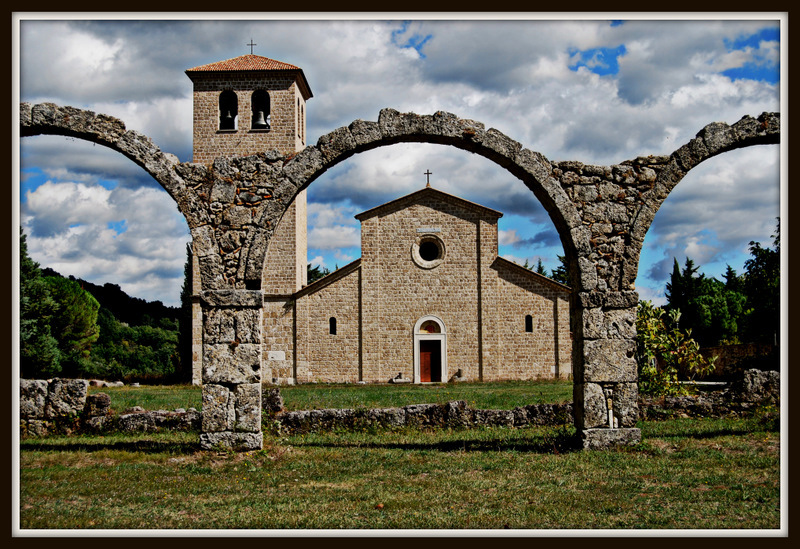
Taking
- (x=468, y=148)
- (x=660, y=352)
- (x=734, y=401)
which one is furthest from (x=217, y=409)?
(x=734, y=401)

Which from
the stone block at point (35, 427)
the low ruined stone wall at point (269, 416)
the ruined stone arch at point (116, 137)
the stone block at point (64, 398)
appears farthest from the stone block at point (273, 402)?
the ruined stone arch at point (116, 137)

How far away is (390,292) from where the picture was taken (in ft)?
96.2

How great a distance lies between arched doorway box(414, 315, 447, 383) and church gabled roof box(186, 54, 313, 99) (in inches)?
461

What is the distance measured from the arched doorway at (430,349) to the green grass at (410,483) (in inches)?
725

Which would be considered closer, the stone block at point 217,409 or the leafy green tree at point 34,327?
the stone block at point 217,409

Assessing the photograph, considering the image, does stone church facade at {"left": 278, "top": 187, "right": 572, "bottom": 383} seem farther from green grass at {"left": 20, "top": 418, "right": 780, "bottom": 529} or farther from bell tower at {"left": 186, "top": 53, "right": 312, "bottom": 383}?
green grass at {"left": 20, "top": 418, "right": 780, "bottom": 529}

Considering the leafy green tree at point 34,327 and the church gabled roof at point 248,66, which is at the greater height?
the church gabled roof at point 248,66

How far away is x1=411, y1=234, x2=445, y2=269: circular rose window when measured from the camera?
1155 inches

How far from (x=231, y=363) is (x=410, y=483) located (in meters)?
2.81

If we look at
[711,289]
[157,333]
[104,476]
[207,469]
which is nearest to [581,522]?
[207,469]

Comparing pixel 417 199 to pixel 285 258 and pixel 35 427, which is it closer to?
pixel 285 258

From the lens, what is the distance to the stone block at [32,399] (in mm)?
11258

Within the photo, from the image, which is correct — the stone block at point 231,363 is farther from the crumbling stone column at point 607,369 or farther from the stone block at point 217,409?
the crumbling stone column at point 607,369

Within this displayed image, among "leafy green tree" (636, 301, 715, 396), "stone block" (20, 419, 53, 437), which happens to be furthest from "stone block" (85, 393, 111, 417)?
"leafy green tree" (636, 301, 715, 396)
